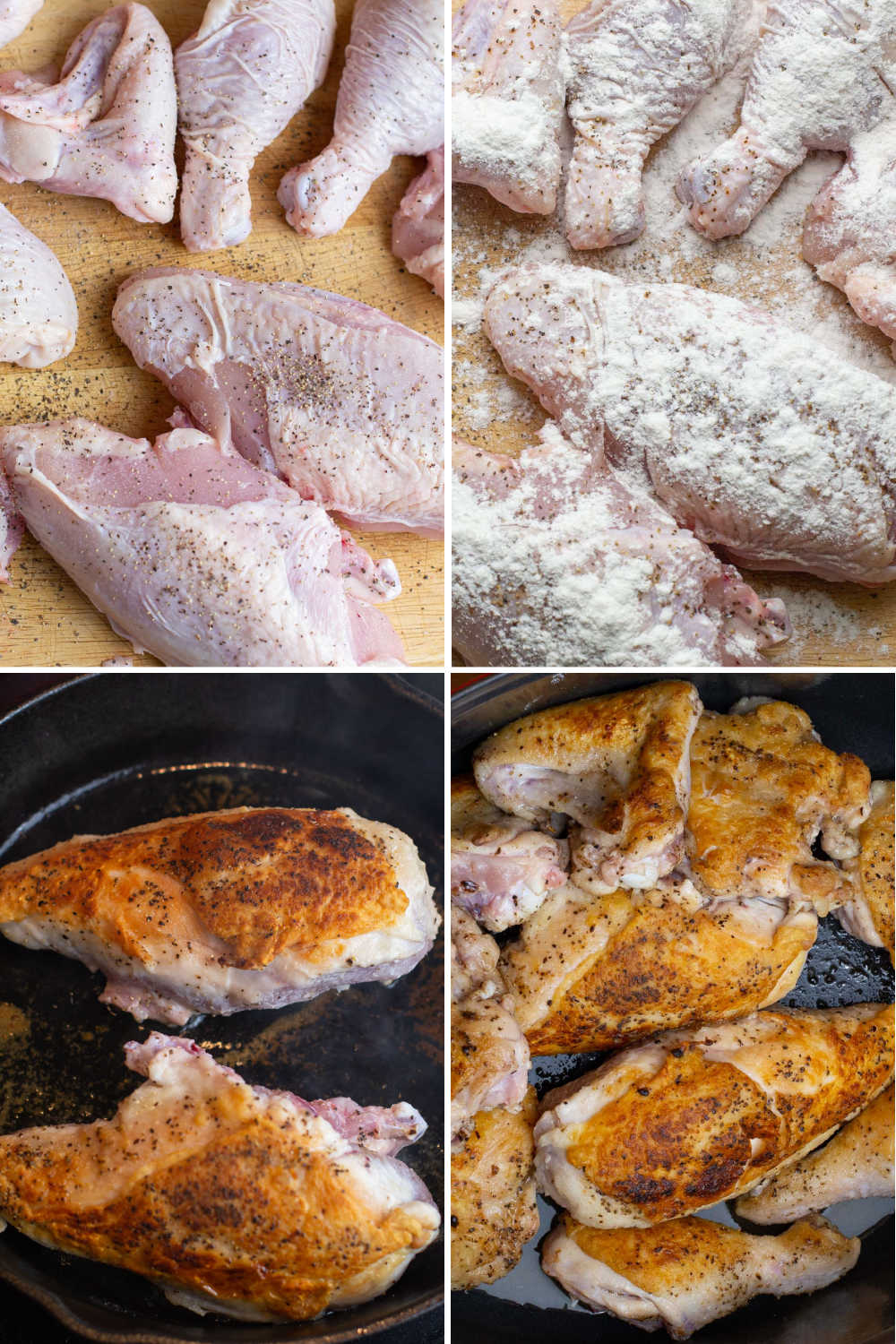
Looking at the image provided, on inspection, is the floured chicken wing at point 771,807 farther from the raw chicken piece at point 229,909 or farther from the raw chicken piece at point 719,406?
the raw chicken piece at point 229,909

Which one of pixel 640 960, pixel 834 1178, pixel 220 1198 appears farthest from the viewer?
pixel 834 1178

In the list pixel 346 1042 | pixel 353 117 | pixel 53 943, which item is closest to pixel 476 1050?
pixel 346 1042

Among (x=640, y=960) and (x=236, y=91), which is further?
(x=236, y=91)

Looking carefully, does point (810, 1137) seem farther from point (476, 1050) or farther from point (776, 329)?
point (776, 329)

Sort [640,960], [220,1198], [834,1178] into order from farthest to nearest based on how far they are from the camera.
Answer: [834,1178] < [640,960] < [220,1198]

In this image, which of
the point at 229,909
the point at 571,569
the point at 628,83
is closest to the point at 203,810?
the point at 229,909

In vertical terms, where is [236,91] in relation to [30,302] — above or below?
above

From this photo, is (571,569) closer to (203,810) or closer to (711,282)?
(711,282)

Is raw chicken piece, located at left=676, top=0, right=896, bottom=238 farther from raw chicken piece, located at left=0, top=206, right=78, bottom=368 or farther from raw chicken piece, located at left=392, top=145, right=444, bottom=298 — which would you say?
raw chicken piece, located at left=0, top=206, right=78, bottom=368
